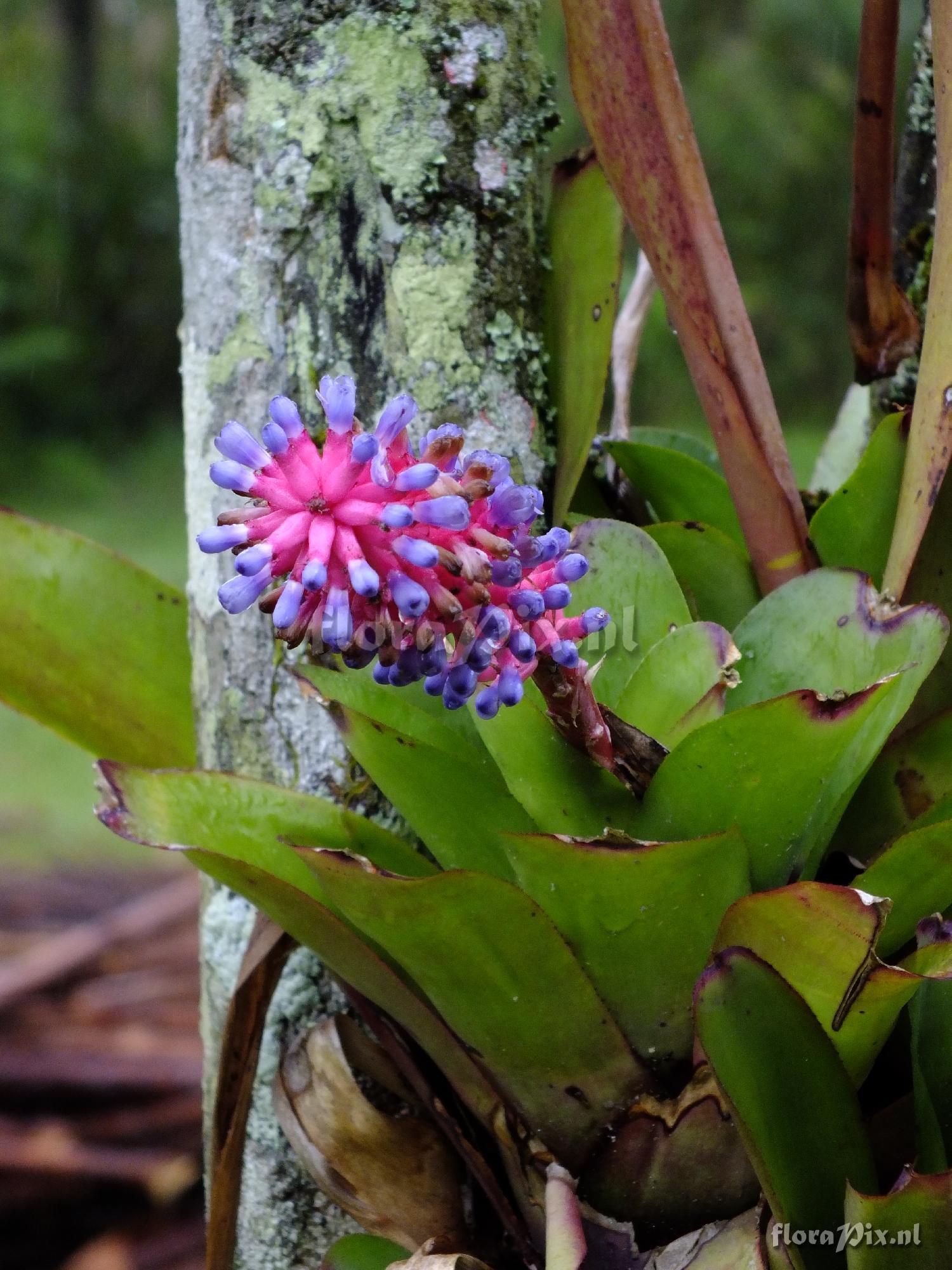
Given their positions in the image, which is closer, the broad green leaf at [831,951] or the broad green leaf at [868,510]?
the broad green leaf at [831,951]

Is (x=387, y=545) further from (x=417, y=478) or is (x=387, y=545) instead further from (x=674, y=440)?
(x=674, y=440)

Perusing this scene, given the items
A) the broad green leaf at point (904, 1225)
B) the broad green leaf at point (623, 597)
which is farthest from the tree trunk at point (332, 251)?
the broad green leaf at point (904, 1225)

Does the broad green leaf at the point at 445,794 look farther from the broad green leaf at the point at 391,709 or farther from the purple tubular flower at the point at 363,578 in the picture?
the purple tubular flower at the point at 363,578

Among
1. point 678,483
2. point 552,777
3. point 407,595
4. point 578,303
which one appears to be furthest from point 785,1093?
point 578,303

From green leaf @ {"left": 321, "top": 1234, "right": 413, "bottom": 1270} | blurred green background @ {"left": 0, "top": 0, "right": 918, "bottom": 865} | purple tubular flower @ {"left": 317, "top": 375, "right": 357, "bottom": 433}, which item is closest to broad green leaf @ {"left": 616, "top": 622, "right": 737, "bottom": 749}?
purple tubular flower @ {"left": 317, "top": 375, "right": 357, "bottom": 433}

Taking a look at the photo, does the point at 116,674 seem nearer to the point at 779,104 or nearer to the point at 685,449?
the point at 685,449

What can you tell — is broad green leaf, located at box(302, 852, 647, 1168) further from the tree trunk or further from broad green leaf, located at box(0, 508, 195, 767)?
broad green leaf, located at box(0, 508, 195, 767)

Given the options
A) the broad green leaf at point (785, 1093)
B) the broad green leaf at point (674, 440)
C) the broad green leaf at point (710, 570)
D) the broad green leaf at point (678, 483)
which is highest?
the broad green leaf at point (674, 440)
